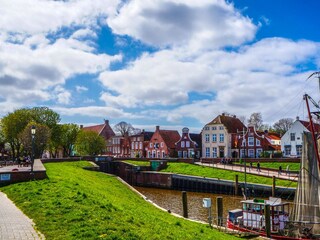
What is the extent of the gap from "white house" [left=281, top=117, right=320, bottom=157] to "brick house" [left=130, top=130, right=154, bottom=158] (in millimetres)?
40761

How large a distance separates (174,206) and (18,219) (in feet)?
91.4

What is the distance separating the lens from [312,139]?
1078 inches

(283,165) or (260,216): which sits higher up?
(283,165)

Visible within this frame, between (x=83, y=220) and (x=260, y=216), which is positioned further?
(x=260, y=216)

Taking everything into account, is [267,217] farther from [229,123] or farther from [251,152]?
[229,123]

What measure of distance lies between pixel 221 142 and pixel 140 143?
28044 mm

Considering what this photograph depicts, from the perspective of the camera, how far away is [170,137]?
102 m

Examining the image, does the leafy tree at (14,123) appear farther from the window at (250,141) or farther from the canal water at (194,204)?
the window at (250,141)

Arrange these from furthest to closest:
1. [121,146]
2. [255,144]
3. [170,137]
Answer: [121,146] < [170,137] < [255,144]

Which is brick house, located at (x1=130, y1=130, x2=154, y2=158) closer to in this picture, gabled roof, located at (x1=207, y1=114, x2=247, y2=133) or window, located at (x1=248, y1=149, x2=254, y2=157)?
gabled roof, located at (x1=207, y1=114, x2=247, y2=133)

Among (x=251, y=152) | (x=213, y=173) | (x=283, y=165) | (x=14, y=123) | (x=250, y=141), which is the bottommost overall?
(x=213, y=173)

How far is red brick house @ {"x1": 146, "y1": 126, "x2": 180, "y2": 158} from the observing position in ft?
322

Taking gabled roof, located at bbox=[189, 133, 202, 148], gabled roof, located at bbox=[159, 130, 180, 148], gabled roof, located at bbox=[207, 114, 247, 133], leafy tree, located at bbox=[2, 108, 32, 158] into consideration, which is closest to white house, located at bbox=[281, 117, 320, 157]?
gabled roof, located at bbox=[207, 114, 247, 133]

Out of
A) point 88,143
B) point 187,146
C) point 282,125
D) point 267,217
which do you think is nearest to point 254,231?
point 267,217
